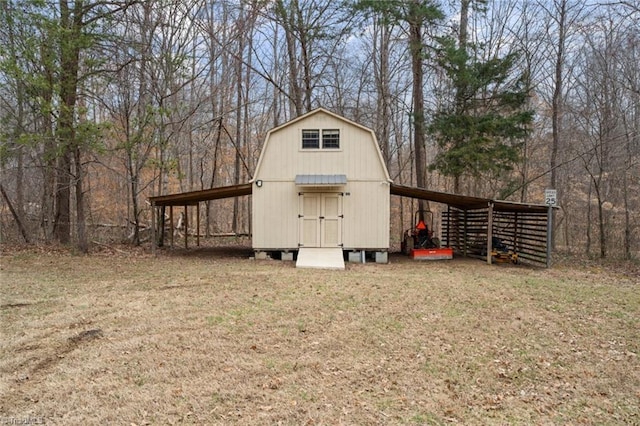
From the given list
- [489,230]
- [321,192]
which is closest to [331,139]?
[321,192]

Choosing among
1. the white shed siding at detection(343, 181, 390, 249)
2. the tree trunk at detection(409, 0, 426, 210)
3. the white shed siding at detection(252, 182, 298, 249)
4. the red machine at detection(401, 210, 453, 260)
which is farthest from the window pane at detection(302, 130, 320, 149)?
the tree trunk at detection(409, 0, 426, 210)

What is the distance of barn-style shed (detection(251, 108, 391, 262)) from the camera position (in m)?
11.7

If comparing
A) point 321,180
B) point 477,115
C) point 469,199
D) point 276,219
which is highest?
point 477,115

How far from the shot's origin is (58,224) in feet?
42.8

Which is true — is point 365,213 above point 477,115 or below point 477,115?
below

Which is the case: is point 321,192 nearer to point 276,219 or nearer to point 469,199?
point 276,219

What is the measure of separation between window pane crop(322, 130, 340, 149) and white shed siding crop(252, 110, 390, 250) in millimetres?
119

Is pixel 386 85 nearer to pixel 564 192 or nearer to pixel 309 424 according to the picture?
pixel 564 192

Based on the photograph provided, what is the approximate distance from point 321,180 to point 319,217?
1.17 m

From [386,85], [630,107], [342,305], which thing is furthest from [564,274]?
[386,85]

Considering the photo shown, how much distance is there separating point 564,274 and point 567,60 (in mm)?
9984

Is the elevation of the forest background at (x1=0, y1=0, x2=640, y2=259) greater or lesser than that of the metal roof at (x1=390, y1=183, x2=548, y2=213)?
greater

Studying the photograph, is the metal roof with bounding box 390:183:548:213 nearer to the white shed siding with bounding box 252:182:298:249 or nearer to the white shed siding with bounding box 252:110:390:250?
the white shed siding with bounding box 252:110:390:250

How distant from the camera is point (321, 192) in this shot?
11.7 metres
